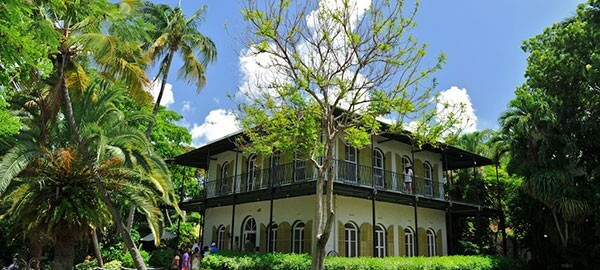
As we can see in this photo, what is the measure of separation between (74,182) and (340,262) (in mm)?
8140

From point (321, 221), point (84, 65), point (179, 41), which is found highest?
point (179, 41)

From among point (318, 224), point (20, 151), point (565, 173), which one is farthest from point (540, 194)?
point (20, 151)

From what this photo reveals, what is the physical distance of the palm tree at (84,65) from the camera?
996cm

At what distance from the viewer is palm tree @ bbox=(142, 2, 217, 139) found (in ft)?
63.7

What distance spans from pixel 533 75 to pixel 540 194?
5075 mm

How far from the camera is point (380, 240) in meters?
18.9

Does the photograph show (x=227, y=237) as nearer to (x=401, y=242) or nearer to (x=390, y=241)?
(x=390, y=241)

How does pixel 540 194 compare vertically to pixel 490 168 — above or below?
below

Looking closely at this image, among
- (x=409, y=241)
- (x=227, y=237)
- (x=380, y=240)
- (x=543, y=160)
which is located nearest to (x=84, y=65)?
(x=227, y=237)

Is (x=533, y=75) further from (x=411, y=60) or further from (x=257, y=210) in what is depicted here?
(x=257, y=210)

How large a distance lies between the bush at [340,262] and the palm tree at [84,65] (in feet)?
18.3

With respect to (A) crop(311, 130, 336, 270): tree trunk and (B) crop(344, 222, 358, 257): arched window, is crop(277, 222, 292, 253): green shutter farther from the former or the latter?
(A) crop(311, 130, 336, 270): tree trunk

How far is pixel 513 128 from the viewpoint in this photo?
62.3ft

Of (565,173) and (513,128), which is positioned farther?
(513,128)
